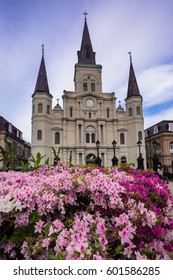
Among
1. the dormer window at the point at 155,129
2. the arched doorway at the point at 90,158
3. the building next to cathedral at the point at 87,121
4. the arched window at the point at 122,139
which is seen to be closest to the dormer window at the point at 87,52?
the building next to cathedral at the point at 87,121

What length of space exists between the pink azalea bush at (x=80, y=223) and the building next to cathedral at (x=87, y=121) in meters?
27.9

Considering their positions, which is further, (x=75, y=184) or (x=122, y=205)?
(x=75, y=184)

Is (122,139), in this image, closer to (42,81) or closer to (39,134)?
(39,134)

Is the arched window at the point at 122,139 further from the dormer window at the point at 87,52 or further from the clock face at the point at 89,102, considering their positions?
the dormer window at the point at 87,52

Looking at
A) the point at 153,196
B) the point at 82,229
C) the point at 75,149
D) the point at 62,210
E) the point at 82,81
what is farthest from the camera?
the point at 82,81

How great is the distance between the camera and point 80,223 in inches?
66.2

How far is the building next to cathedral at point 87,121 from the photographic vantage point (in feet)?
102

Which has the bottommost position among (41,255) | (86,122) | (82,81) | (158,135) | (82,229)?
(41,255)

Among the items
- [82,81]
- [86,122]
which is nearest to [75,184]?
[86,122]

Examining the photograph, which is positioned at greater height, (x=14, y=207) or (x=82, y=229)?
(x=14, y=207)

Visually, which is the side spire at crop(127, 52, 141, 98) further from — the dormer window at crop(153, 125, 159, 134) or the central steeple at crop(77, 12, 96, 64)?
the dormer window at crop(153, 125, 159, 134)

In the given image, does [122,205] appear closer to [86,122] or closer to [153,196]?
[153,196]

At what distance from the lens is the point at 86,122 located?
3347 cm

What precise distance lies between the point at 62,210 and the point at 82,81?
116 feet
